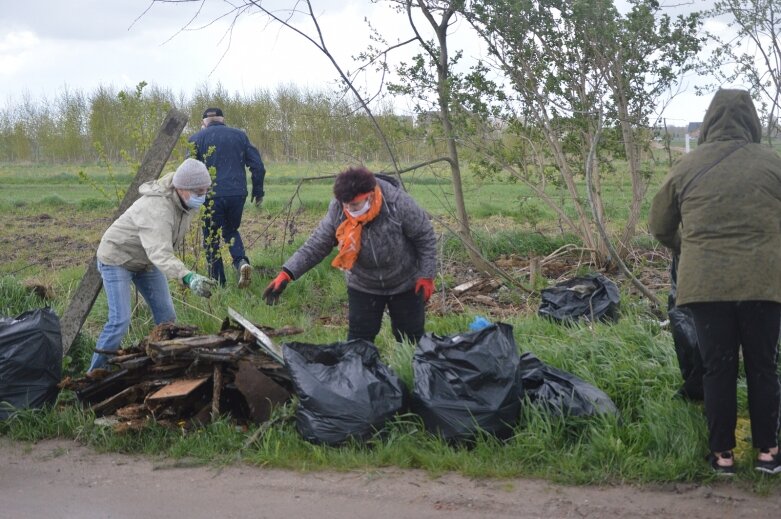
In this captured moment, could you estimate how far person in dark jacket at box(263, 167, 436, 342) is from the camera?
208 inches

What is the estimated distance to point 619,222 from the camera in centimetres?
990

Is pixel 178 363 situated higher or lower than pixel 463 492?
higher

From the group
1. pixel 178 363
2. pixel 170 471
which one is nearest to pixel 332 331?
pixel 178 363

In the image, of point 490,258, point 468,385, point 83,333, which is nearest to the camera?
point 468,385

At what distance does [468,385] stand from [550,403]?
1.68 feet

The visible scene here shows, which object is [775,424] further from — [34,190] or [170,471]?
[34,190]

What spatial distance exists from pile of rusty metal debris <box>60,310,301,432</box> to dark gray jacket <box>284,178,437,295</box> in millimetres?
659

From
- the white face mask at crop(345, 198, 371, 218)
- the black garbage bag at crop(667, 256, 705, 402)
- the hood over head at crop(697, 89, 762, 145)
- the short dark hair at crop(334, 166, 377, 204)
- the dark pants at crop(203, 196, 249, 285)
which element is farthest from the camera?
the dark pants at crop(203, 196, 249, 285)

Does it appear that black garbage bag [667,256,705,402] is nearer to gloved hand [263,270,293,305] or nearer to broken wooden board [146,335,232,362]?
gloved hand [263,270,293,305]

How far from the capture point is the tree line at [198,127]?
867cm

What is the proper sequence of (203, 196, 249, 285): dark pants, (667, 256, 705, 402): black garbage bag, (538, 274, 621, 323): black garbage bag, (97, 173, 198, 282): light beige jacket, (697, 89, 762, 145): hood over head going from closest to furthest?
(697, 89, 762, 145): hood over head
(667, 256, 705, 402): black garbage bag
(97, 173, 198, 282): light beige jacket
(538, 274, 621, 323): black garbage bag
(203, 196, 249, 285): dark pants

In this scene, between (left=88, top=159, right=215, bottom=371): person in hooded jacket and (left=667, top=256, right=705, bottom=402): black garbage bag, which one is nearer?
(left=667, top=256, right=705, bottom=402): black garbage bag

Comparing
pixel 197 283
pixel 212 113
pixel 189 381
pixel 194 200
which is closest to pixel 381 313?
pixel 197 283

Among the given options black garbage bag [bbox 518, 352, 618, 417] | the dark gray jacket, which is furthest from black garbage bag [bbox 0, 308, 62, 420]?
black garbage bag [bbox 518, 352, 618, 417]
